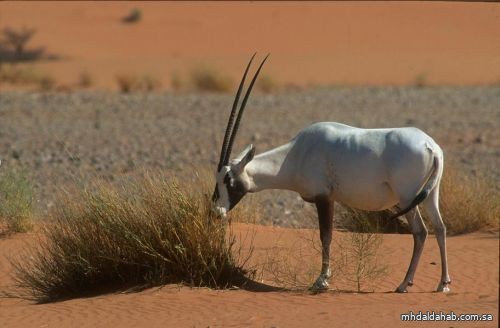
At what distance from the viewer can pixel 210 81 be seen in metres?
35.4

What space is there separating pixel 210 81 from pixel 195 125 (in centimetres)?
1135

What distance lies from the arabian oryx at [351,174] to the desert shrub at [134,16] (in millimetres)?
50420

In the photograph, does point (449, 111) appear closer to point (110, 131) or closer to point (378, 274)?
point (110, 131)

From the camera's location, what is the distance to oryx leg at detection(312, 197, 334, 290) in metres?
9.34

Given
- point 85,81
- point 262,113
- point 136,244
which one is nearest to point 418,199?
point 136,244

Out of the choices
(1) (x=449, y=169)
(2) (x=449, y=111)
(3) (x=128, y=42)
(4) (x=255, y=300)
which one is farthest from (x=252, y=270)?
(3) (x=128, y=42)

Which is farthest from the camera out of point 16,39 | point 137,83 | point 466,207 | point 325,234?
point 16,39

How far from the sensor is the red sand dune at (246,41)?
40.8 meters

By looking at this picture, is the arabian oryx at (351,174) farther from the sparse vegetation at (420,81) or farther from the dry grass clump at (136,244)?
the sparse vegetation at (420,81)

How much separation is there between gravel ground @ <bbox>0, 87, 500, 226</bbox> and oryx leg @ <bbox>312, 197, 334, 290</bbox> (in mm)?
4369

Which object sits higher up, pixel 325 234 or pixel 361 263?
pixel 325 234

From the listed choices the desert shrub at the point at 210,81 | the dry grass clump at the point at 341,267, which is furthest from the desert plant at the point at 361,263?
the desert shrub at the point at 210,81

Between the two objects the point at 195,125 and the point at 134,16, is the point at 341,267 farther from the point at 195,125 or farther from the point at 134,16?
the point at 134,16

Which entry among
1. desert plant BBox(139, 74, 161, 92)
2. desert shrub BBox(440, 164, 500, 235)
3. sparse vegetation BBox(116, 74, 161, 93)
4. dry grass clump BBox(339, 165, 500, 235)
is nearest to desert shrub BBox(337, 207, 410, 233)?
dry grass clump BBox(339, 165, 500, 235)
